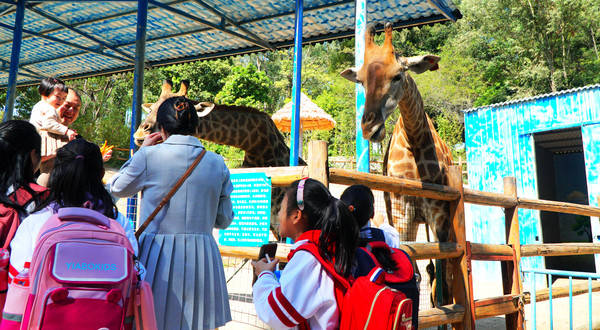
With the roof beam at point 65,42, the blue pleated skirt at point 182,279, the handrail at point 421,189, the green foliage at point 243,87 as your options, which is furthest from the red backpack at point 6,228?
the green foliage at point 243,87

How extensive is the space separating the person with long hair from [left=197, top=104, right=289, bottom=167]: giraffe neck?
3533mm

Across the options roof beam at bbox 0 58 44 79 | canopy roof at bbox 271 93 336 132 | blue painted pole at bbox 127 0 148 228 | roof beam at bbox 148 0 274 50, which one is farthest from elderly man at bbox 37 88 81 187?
canopy roof at bbox 271 93 336 132

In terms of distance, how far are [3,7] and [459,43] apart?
29485 mm

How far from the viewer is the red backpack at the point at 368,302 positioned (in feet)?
6.56

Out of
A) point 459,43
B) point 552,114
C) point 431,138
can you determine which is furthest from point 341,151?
point 431,138

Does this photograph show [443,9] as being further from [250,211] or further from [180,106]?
[180,106]

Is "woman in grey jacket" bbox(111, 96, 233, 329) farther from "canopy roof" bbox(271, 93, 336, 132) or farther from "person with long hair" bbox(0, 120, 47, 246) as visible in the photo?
"canopy roof" bbox(271, 93, 336, 132)

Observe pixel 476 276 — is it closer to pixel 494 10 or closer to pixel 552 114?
pixel 552 114

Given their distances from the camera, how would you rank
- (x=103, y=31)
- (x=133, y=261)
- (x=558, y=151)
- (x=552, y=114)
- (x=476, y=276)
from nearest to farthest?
(x=133, y=261) < (x=103, y=31) < (x=552, y=114) < (x=476, y=276) < (x=558, y=151)

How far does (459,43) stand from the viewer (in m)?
32.1

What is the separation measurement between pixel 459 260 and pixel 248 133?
10.1 ft

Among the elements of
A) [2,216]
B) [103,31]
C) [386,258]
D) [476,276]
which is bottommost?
[476,276]

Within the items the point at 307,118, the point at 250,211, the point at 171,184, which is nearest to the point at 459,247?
the point at 250,211

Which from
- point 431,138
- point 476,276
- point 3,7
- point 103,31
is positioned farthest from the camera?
point 476,276
